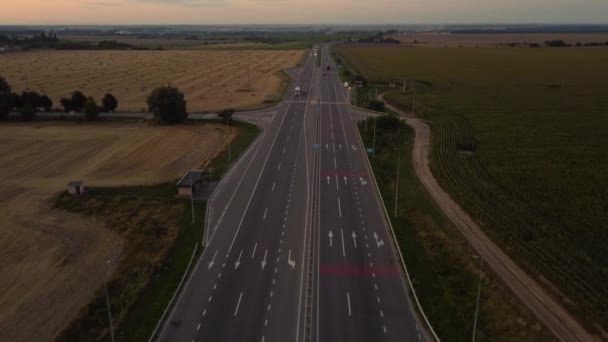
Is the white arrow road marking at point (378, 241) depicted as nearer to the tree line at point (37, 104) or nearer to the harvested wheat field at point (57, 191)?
the harvested wheat field at point (57, 191)

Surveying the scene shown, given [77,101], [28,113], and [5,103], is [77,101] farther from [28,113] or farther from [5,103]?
[5,103]

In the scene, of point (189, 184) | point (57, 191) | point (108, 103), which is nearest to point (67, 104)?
point (108, 103)

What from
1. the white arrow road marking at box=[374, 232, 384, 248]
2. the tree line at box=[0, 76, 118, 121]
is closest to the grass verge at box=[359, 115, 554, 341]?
the white arrow road marking at box=[374, 232, 384, 248]

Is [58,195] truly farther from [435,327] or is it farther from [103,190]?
[435,327]

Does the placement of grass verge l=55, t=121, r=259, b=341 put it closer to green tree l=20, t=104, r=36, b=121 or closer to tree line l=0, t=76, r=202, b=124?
tree line l=0, t=76, r=202, b=124

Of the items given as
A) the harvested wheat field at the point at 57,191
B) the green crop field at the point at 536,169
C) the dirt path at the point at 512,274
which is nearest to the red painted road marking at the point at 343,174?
the dirt path at the point at 512,274

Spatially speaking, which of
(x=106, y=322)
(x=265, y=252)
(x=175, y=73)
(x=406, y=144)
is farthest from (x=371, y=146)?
(x=175, y=73)
